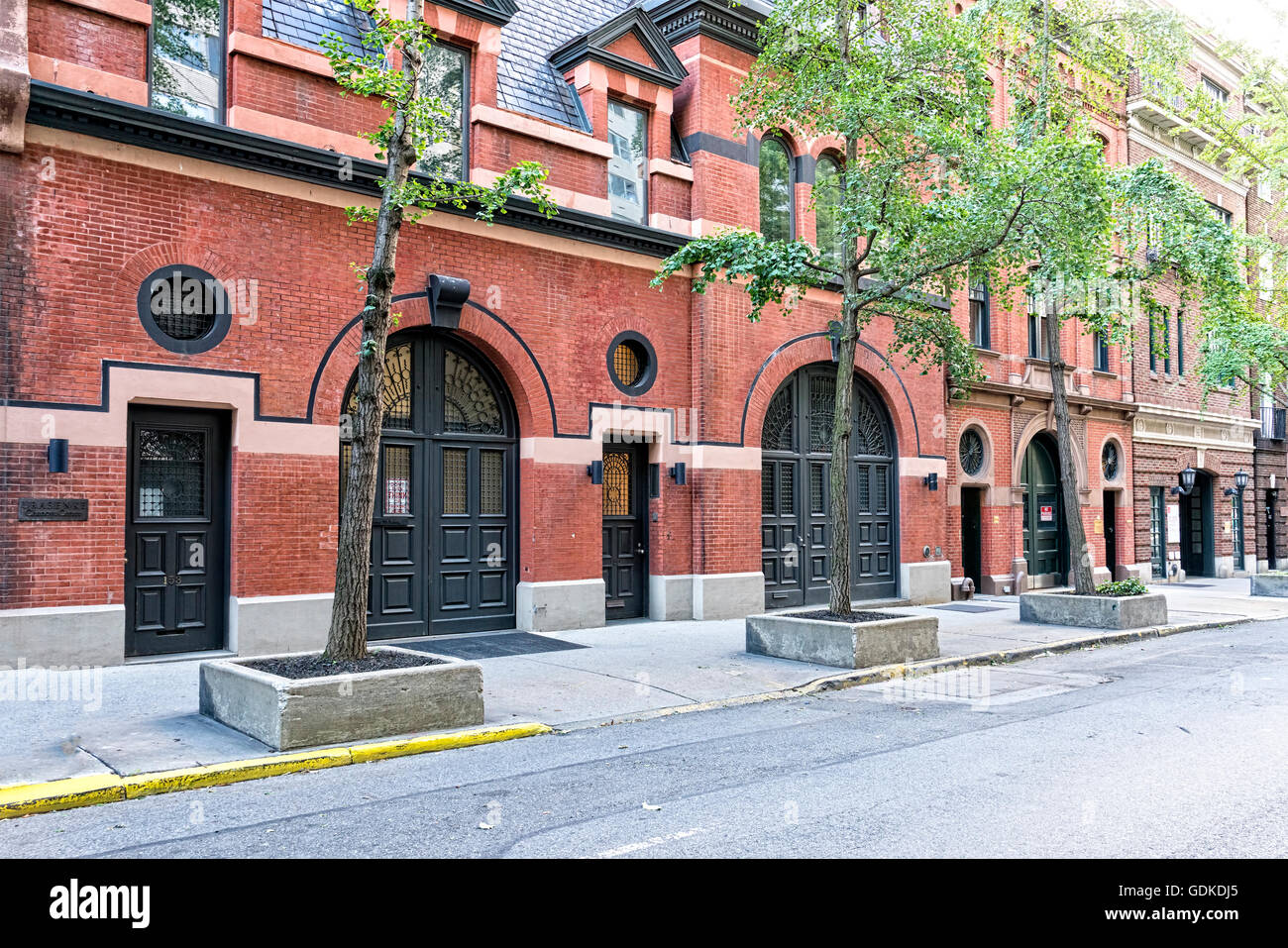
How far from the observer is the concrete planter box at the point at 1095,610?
1588 cm

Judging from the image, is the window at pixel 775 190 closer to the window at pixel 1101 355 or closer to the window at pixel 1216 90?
the window at pixel 1101 355

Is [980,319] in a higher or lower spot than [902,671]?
higher

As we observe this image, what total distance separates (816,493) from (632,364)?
4666 mm

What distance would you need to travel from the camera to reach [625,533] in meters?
16.0

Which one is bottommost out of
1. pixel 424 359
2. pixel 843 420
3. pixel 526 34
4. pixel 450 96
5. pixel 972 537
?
pixel 972 537

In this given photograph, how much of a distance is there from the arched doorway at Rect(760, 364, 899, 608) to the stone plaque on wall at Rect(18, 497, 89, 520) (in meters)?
10.5

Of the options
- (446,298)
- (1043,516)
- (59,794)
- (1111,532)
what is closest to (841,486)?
(446,298)

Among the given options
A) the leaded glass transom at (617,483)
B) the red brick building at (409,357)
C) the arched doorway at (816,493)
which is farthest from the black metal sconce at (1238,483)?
the leaded glass transom at (617,483)

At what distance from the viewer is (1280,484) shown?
32.1 m

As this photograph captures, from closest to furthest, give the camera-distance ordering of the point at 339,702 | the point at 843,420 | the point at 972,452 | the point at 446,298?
the point at 339,702, the point at 843,420, the point at 446,298, the point at 972,452

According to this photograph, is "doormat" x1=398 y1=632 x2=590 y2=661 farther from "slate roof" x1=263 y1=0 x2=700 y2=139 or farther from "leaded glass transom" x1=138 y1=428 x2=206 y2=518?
"slate roof" x1=263 y1=0 x2=700 y2=139

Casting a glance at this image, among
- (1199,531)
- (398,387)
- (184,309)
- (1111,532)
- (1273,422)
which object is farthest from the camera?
(1273,422)

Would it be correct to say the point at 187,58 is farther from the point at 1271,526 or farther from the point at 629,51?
the point at 1271,526

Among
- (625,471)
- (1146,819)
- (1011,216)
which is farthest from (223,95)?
(1146,819)
